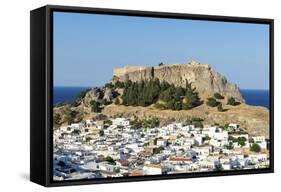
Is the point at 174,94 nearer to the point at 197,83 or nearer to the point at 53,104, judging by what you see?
the point at 197,83

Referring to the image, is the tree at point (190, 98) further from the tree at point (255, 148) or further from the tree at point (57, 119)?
the tree at point (57, 119)

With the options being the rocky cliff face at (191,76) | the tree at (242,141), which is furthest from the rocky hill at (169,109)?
the tree at (242,141)

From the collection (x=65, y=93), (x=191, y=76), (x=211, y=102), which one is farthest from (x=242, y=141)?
(x=65, y=93)

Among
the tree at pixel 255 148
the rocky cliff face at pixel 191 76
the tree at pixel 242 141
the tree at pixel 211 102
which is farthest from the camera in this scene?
the tree at pixel 255 148

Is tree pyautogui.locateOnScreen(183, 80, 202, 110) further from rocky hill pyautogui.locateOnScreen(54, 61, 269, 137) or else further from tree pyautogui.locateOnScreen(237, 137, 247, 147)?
tree pyautogui.locateOnScreen(237, 137, 247, 147)

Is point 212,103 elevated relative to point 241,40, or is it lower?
lower

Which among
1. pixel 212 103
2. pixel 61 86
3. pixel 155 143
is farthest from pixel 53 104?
→ pixel 212 103

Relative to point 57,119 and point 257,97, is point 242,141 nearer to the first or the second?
point 257,97
